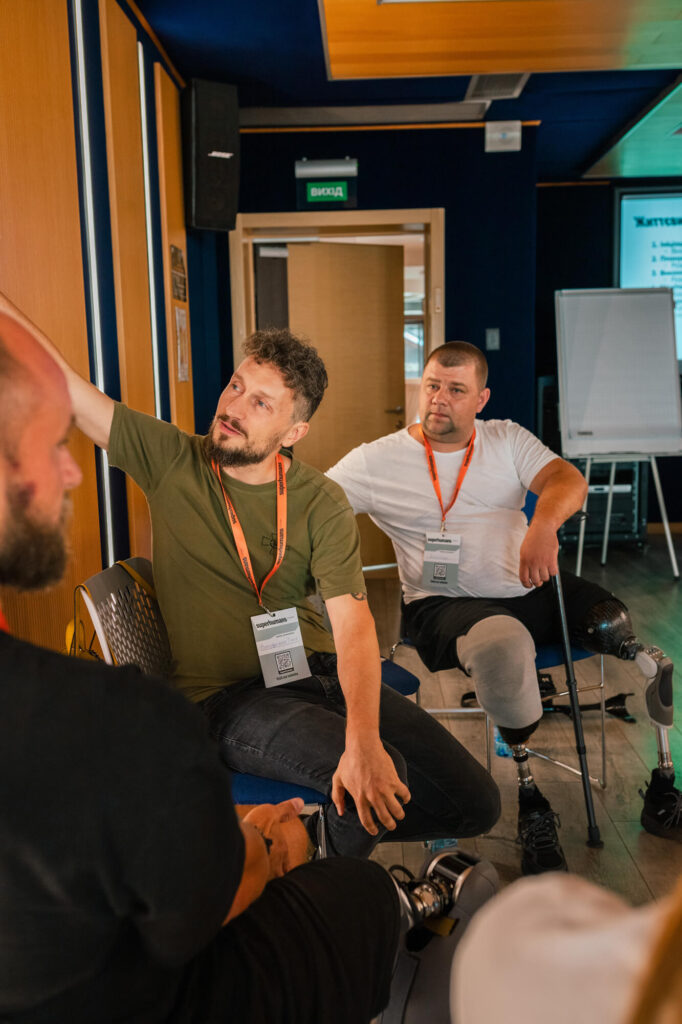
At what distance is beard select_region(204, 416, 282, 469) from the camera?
198cm

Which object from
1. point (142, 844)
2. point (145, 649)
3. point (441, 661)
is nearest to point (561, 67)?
point (441, 661)

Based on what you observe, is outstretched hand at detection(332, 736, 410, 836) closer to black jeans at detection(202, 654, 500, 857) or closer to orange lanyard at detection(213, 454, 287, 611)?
black jeans at detection(202, 654, 500, 857)

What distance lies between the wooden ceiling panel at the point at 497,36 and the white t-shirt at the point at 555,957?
3820mm

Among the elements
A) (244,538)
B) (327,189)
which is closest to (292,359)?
(244,538)

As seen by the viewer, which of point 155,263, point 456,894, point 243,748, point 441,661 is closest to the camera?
point 456,894

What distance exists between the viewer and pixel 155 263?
3.63 meters

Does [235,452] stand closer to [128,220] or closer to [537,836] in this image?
[537,836]

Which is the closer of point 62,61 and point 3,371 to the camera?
point 3,371

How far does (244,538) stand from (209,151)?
2.90 meters

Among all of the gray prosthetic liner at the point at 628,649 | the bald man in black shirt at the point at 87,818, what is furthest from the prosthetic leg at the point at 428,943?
the gray prosthetic liner at the point at 628,649

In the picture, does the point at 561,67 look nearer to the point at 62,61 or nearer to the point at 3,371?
the point at 62,61

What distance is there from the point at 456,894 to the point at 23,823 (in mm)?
737

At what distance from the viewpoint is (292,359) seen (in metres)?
2.10

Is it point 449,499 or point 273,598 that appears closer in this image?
point 273,598
